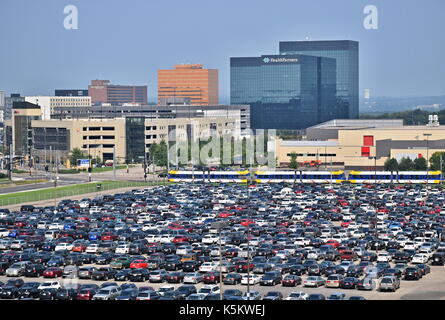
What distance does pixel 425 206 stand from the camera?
3753cm

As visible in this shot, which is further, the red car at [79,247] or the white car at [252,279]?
the red car at [79,247]

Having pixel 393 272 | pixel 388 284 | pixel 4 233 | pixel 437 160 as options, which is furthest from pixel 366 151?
pixel 388 284

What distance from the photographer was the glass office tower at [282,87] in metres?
125

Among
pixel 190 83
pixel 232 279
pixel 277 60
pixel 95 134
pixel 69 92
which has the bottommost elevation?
pixel 232 279

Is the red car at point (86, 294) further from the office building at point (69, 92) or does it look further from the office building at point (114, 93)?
the office building at point (114, 93)

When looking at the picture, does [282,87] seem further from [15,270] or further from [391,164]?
[15,270]

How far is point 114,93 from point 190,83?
29.2 metres

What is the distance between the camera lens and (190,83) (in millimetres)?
165250

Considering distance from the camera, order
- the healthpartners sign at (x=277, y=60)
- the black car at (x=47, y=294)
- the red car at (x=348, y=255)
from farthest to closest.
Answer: the healthpartners sign at (x=277, y=60)
the red car at (x=348, y=255)
the black car at (x=47, y=294)

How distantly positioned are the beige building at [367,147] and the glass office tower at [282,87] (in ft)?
181

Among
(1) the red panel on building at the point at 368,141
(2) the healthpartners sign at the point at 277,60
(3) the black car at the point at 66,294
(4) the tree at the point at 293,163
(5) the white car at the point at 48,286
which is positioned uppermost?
(2) the healthpartners sign at the point at 277,60

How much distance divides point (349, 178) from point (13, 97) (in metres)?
95.5

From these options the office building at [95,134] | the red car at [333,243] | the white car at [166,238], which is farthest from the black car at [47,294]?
the office building at [95,134]

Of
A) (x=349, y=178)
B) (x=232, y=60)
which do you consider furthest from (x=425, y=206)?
(x=232, y=60)
